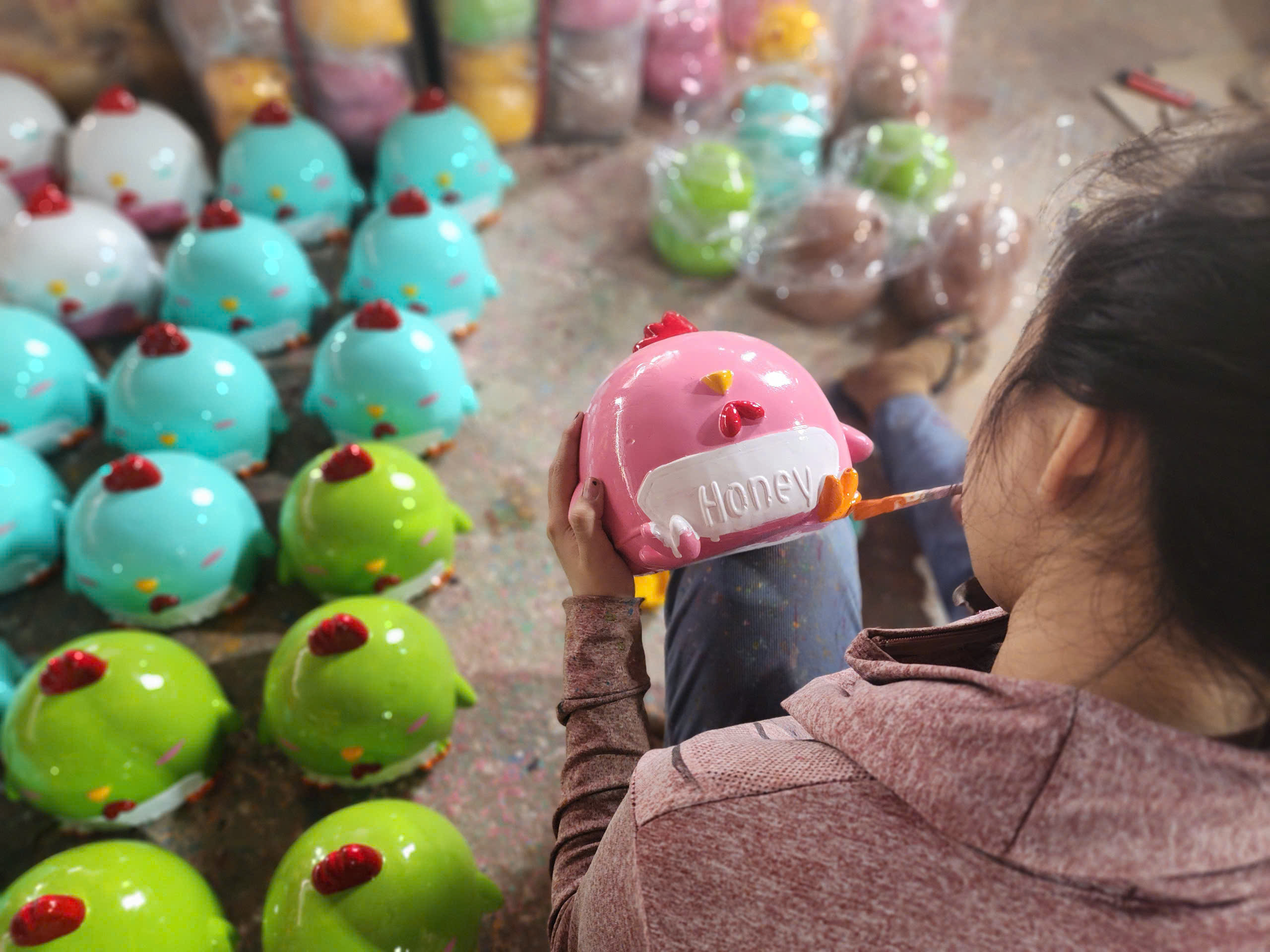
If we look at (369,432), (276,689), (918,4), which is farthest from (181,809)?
(918,4)

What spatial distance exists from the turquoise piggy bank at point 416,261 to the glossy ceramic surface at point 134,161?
0.41 m

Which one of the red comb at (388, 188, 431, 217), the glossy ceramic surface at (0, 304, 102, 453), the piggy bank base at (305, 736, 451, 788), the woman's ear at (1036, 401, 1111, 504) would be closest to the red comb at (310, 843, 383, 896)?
the piggy bank base at (305, 736, 451, 788)

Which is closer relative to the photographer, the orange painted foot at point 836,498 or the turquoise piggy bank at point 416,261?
the orange painted foot at point 836,498

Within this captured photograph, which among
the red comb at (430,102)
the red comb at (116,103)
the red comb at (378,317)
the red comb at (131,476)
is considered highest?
the red comb at (116,103)

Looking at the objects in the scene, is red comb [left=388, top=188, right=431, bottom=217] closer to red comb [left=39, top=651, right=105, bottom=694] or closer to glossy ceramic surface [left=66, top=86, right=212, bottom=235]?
glossy ceramic surface [left=66, top=86, right=212, bottom=235]

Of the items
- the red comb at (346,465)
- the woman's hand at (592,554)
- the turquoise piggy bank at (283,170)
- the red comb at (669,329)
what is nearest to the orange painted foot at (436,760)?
the red comb at (346,465)

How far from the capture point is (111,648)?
3.15 ft

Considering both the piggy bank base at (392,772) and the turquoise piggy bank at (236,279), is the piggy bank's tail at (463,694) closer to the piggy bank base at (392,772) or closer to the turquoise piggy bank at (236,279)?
the piggy bank base at (392,772)

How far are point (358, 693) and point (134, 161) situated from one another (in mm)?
1153

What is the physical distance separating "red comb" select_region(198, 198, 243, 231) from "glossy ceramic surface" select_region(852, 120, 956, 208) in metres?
1.07

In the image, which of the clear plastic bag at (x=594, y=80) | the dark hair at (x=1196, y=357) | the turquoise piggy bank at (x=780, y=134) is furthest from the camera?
the clear plastic bag at (x=594, y=80)

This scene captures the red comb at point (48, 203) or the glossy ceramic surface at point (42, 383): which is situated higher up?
the red comb at point (48, 203)

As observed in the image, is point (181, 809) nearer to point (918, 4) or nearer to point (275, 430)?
point (275, 430)

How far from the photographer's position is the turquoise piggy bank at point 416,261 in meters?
Result: 1.44
